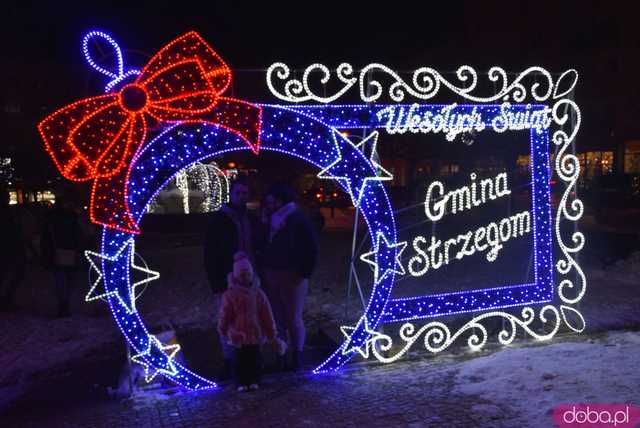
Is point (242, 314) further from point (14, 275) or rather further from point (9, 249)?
point (14, 275)

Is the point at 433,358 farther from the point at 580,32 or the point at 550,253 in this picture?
the point at 580,32

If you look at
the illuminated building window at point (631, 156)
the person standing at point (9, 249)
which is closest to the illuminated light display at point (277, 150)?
the person standing at point (9, 249)

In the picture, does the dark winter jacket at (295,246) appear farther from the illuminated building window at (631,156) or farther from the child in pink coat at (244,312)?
the illuminated building window at (631,156)

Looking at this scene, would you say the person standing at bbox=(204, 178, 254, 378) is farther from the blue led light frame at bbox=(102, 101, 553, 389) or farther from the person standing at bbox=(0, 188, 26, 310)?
the person standing at bbox=(0, 188, 26, 310)

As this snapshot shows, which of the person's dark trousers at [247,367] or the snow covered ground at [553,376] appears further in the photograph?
the person's dark trousers at [247,367]

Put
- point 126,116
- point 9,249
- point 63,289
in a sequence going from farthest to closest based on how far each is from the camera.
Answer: point 9,249, point 63,289, point 126,116

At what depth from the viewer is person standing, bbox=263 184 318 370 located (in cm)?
579

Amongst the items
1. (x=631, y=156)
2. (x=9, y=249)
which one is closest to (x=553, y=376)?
(x=9, y=249)

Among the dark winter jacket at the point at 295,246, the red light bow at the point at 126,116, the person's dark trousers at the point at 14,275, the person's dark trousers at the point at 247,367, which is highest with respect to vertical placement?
the red light bow at the point at 126,116

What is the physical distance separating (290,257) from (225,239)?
2.08 ft

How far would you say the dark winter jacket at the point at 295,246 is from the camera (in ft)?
19.0

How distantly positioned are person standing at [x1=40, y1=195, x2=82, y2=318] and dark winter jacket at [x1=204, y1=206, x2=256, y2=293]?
12.6 feet

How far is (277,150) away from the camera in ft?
18.4

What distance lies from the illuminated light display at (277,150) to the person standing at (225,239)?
17.6 inches
